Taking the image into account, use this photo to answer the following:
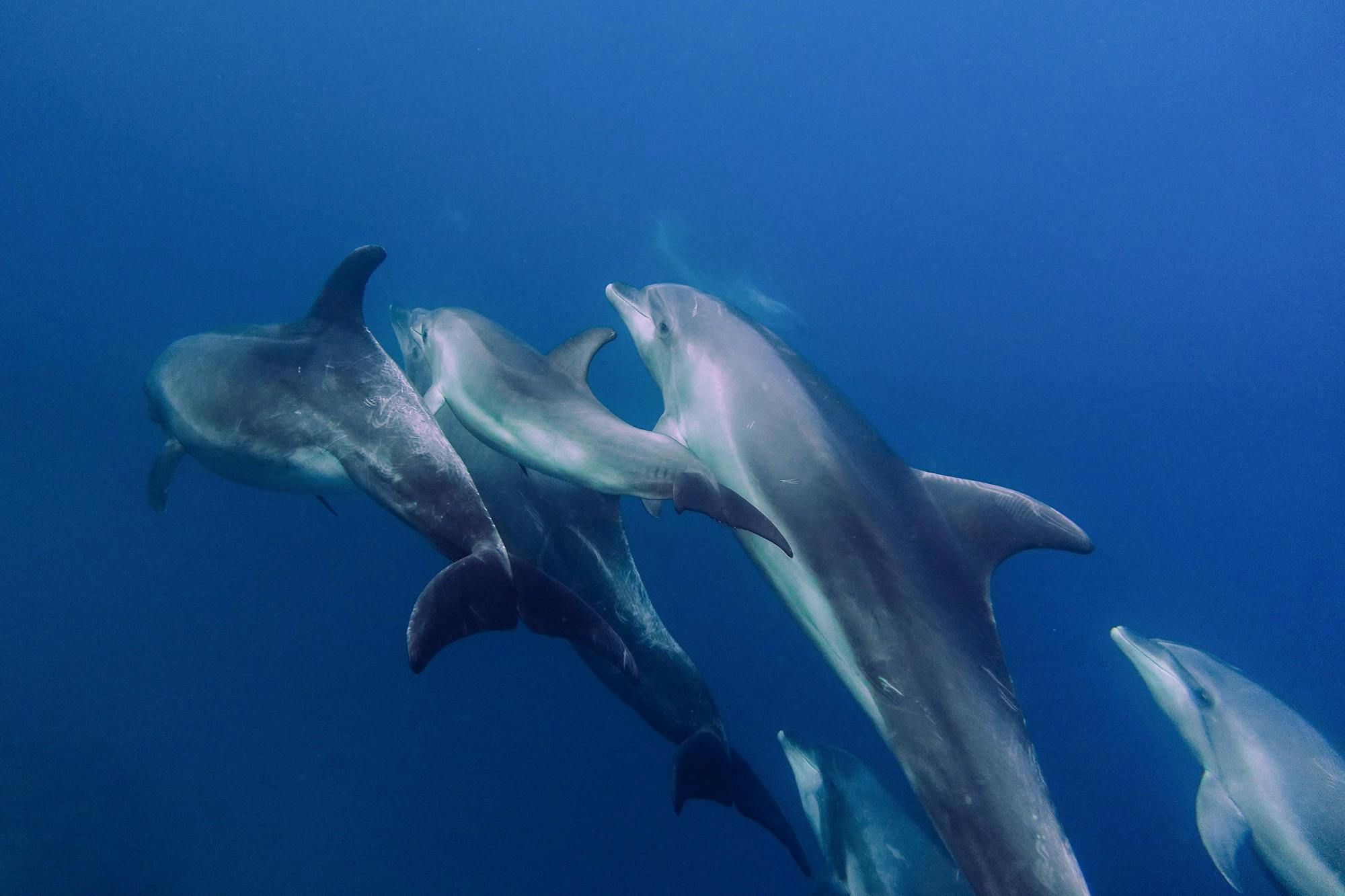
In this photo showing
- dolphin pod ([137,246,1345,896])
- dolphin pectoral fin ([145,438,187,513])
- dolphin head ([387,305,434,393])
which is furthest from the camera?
dolphin pectoral fin ([145,438,187,513])

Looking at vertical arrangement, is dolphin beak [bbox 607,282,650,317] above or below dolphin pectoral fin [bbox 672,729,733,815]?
above

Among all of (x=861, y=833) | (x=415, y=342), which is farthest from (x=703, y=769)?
(x=415, y=342)

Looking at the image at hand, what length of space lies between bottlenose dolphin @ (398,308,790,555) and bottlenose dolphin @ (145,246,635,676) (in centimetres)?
35

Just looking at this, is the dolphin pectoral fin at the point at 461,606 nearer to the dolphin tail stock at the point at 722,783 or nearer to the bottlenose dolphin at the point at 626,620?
the bottlenose dolphin at the point at 626,620

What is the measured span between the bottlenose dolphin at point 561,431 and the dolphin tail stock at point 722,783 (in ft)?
5.47

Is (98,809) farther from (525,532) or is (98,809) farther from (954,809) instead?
(954,809)

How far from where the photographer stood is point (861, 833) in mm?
5762

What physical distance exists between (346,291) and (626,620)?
323 cm

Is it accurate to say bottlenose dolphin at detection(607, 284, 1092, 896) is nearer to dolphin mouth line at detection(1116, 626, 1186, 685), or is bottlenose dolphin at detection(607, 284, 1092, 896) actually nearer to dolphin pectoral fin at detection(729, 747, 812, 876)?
dolphin pectoral fin at detection(729, 747, 812, 876)

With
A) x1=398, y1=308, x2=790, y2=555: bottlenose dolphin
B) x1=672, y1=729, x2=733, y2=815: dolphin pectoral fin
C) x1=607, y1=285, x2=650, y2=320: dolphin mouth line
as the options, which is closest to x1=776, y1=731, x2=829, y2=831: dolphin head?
x1=672, y1=729, x2=733, y2=815: dolphin pectoral fin

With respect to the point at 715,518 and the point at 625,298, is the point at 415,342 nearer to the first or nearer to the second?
the point at 625,298

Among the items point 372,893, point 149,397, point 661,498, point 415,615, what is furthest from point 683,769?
point 149,397

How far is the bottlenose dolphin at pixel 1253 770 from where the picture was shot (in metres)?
6.08

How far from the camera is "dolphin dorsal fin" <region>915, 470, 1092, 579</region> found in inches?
165
